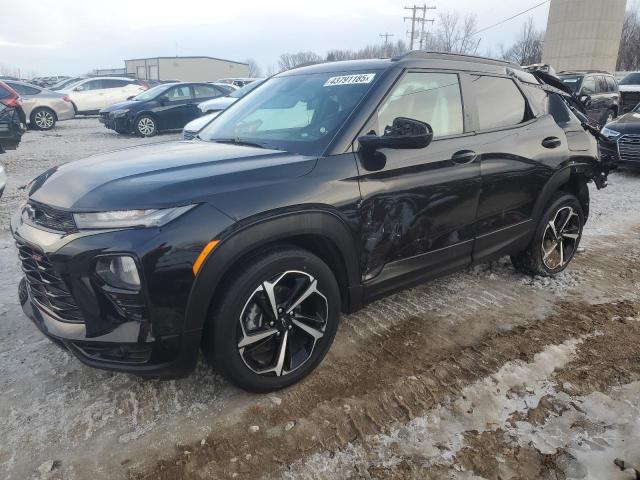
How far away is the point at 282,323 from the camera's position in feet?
8.41

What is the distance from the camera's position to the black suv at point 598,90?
1422 cm

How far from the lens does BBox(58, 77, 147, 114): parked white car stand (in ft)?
61.4

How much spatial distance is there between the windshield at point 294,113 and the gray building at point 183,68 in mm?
68423

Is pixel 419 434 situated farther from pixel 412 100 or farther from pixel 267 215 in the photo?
pixel 412 100

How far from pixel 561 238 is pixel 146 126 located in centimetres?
1213

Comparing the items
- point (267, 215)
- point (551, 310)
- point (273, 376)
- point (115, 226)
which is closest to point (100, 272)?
point (115, 226)

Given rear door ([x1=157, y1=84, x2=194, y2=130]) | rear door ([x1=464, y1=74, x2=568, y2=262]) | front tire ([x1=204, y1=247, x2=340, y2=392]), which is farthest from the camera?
rear door ([x1=157, y1=84, x2=194, y2=130])

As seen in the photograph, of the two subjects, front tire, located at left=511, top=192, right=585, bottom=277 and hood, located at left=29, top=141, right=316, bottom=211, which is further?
front tire, located at left=511, top=192, right=585, bottom=277

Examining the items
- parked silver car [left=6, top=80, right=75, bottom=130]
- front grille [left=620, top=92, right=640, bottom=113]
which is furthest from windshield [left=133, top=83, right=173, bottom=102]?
front grille [left=620, top=92, right=640, bottom=113]

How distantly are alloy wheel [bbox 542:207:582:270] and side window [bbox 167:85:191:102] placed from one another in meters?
12.4

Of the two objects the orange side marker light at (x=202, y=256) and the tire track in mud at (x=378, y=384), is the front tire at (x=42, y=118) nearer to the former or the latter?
the tire track in mud at (x=378, y=384)

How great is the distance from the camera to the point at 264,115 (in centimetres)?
345

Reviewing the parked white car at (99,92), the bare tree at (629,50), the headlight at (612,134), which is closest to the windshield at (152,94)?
the parked white car at (99,92)

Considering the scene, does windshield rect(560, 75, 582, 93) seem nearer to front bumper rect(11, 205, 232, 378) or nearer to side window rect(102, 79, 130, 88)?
front bumper rect(11, 205, 232, 378)
